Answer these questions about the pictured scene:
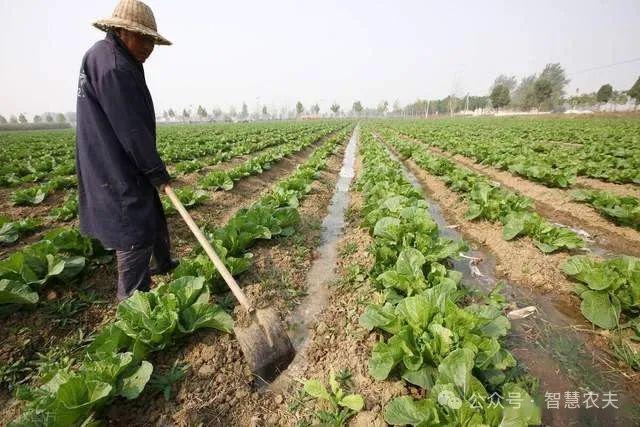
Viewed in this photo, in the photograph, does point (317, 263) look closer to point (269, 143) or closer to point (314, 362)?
point (314, 362)

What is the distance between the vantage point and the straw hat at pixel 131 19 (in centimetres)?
270

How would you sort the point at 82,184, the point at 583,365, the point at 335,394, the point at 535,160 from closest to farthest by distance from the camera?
the point at 335,394
the point at 583,365
the point at 82,184
the point at 535,160

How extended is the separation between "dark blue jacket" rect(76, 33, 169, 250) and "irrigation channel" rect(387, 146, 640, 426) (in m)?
3.72

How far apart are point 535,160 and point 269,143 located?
556 inches

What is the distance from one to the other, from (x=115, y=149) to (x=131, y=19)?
1.12 m

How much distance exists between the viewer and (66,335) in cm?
315

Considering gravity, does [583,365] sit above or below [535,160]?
below

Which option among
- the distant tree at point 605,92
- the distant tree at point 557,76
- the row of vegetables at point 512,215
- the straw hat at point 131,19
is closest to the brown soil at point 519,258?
the row of vegetables at point 512,215

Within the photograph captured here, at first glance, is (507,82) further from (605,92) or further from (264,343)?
(264,343)

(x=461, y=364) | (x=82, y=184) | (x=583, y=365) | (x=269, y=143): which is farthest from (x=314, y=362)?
(x=269, y=143)

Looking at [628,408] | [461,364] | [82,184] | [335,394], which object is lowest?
[628,408]

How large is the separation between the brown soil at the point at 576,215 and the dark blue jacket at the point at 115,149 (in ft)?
21.6

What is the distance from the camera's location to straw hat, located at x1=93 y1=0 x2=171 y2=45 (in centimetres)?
270

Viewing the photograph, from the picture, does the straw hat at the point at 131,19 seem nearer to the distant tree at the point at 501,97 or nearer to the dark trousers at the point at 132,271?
the dark trousers at the point at 132,271
